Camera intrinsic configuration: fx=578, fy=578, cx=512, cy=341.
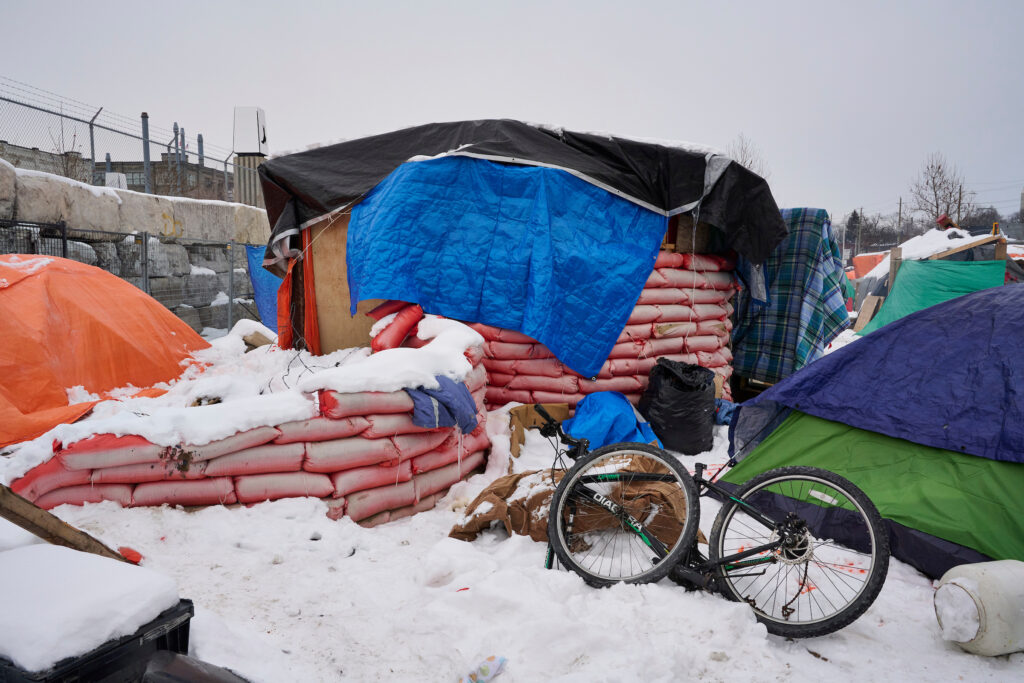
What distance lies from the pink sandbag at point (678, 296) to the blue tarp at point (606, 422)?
3.27 ft

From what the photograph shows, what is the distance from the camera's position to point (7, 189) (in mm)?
6406

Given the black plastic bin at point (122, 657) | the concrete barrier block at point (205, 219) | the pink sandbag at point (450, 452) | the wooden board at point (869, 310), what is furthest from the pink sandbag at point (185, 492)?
the wooden board at point (869, 310)

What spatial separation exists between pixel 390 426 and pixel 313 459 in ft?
1.48

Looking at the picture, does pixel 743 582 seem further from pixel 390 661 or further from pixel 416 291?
pixel 416 291

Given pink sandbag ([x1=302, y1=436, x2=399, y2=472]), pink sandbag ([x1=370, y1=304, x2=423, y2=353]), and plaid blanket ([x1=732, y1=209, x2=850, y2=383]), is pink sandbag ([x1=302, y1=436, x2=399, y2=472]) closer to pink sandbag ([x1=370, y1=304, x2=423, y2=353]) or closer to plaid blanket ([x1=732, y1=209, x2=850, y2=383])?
pink sandbag ([x1=370, y1=304, x2=423, y2=353])

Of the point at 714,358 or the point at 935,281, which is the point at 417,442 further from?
the point at 935,281

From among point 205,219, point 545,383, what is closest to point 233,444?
point 545,383

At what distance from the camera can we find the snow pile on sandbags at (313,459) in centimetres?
293

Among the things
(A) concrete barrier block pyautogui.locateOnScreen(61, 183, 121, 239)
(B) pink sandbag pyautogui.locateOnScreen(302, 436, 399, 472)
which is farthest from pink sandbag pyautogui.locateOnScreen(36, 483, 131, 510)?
(A) concrete barrier block pyautogui.locateOnScreen(61, 183, 121, 239)

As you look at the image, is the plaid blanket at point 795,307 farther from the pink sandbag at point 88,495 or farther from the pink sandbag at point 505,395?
the pink sandbag at point 88,495

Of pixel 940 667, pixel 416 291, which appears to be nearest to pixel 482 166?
pixel 416 291

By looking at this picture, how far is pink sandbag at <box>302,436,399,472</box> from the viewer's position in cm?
316

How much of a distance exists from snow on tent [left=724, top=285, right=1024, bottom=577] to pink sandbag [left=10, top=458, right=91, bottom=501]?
3742 millimetres

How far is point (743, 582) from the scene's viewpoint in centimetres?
241
